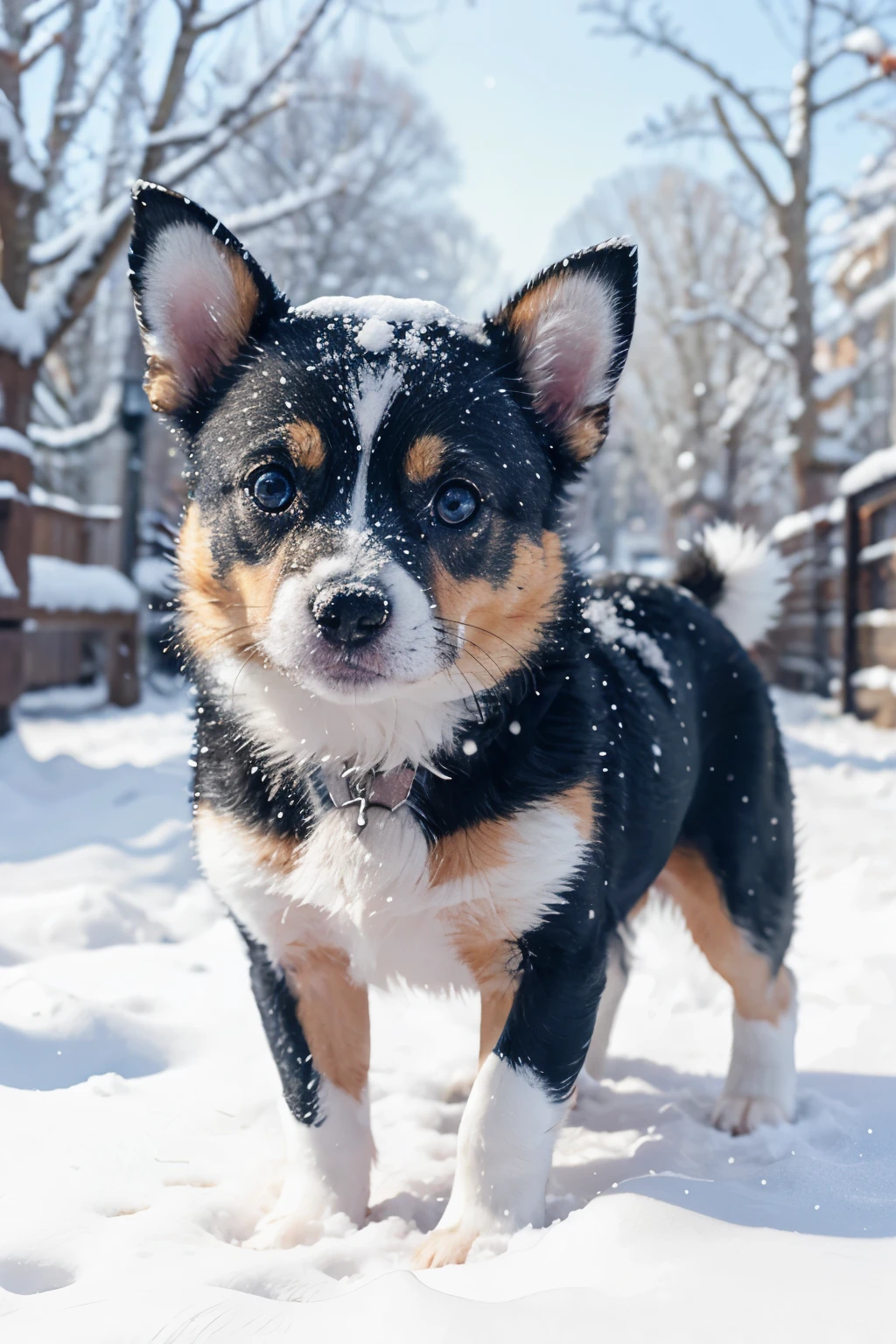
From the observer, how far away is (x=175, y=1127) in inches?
95.7

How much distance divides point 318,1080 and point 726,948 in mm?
1099

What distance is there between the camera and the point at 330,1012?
2230 millimetres

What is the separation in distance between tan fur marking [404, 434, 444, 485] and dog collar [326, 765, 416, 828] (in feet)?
1.82

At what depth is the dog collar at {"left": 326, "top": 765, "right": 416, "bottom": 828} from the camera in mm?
2031

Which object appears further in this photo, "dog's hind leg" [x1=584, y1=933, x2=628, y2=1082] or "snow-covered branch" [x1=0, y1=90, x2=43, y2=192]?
"snow-covered branch" [x1=0, y1=90, x2=43, y2=192]

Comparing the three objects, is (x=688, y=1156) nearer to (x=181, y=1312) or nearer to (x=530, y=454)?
(x=181, y=1312)

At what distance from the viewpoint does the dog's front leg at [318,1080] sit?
2.12 metres

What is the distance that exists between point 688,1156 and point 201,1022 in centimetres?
143

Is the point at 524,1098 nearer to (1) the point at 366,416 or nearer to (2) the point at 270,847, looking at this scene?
(2) the point at 270,847

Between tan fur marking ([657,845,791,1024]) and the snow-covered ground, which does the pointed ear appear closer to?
the snow-covered ground

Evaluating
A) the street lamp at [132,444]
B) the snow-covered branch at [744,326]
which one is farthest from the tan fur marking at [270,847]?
the snow-covered branch at [744,326]

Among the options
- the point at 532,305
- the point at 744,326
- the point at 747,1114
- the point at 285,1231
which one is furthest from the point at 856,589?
the point at 285,1231

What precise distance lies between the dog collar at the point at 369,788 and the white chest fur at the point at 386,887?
0.02 meters

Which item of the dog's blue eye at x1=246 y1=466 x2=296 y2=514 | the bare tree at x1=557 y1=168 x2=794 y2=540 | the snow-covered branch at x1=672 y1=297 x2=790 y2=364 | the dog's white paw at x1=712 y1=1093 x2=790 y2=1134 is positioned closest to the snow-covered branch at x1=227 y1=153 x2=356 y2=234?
the snow-covered branch at x1=672 y1=297 x2=790 y2=364
